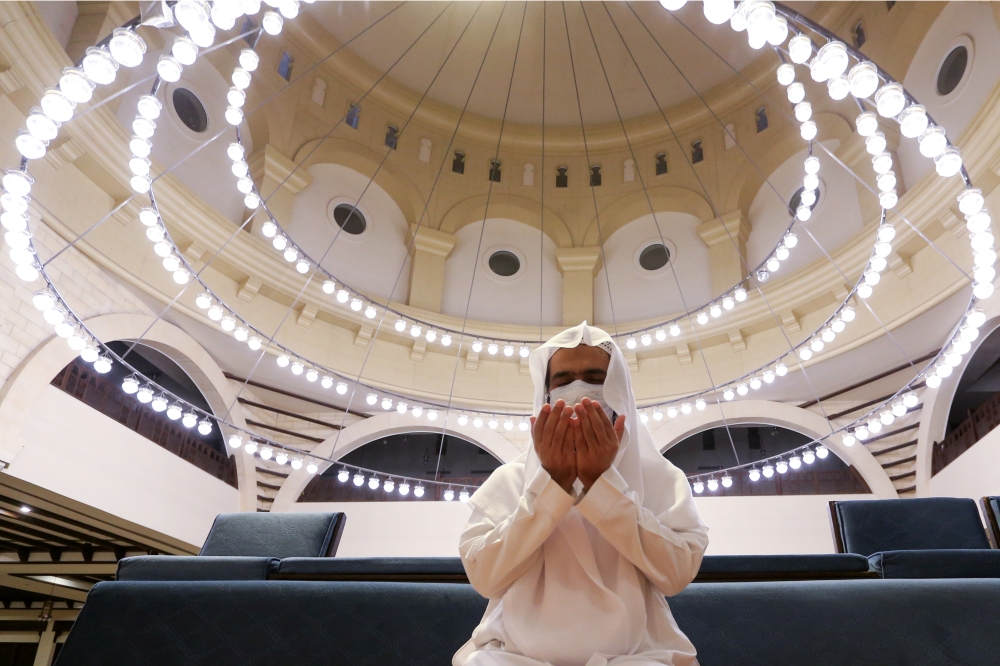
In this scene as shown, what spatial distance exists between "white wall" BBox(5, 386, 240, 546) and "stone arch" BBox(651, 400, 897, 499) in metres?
6.31

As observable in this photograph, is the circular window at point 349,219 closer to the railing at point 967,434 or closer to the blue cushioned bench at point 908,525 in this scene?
the railing at point 967,434

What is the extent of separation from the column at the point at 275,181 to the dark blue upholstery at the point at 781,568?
863cm

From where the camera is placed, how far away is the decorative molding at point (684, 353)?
1011 centimetres

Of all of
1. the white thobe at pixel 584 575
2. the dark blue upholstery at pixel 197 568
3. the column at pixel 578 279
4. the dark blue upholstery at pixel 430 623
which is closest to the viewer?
the white thobe at pixel 584 575

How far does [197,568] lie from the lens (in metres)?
2.72

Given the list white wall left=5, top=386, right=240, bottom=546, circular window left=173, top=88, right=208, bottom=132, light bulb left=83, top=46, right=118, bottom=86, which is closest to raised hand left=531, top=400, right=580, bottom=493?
light bulb left=83, top=46, right=118, bottom=86

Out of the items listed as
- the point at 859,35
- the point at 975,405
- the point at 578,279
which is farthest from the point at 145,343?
the point at 975,405

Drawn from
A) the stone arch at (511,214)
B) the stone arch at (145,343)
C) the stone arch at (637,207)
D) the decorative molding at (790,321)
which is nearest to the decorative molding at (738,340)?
the decorative molding at (790,321)

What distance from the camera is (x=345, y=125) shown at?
11.1 meters

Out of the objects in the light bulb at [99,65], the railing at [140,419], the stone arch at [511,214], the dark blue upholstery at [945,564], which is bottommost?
the dark blue upholstery at [945,564]

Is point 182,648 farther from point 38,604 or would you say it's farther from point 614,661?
point 38,604

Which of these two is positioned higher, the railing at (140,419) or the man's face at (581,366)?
the railing at (140,419)

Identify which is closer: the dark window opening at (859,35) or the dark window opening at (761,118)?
the dark window opening at (859,35)

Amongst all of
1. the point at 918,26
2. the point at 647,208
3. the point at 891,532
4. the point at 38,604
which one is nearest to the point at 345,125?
the point at 647,208
